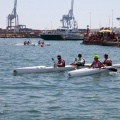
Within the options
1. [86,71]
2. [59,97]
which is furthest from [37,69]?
[59,97]

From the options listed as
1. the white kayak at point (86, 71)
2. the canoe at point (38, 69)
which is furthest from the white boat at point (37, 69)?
the white kayak at point (86, 71)

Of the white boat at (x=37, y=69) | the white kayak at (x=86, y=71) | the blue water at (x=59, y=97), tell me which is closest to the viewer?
the blue water at (x=59, y=97)

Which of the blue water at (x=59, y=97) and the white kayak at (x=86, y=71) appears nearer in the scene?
the blue water at (x=59, y=97)

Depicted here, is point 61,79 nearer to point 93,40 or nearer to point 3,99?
point 3,99

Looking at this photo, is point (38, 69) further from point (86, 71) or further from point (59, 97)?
point (59, 97)

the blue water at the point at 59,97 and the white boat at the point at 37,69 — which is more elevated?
the white boat at the point at 37,69

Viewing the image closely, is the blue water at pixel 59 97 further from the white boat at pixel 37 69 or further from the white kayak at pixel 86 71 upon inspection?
the white boat at pixel 37 69

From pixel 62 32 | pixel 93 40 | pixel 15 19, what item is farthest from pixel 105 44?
pixel 15 19

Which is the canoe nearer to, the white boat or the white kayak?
the white boat

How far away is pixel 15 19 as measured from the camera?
19788 cm

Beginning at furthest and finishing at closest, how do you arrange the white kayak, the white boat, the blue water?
the white boat < the white kayak < the blue water

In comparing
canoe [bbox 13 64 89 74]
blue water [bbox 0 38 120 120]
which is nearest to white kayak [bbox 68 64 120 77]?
blue water [bbox 0 38 120 120]

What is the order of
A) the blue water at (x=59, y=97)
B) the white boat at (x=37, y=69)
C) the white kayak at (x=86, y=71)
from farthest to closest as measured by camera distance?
1. the white boat at (x=37, y=69)
2. the white kayak at (x=86, y=71)
3. the blue water at (x=59, y=97)

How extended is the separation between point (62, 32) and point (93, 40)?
57.0 meters
